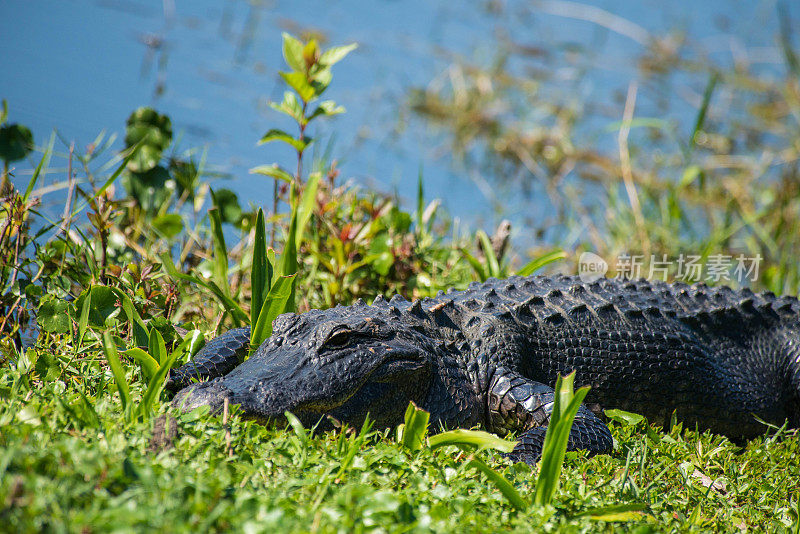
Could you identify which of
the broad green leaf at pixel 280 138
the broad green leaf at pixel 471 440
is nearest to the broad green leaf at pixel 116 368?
the broad green leaf at pixel 471 440

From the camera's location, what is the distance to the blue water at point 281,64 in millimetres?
5566

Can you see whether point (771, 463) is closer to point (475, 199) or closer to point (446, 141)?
point (475, 199)

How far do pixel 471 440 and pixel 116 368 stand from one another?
48.0 inches

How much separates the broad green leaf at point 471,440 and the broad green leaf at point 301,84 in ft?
7.18

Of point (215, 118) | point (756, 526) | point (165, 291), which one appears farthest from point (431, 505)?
point (215, 118)

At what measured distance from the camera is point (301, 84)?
3.67 m

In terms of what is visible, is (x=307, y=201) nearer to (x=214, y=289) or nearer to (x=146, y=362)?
(x=214, y=289)

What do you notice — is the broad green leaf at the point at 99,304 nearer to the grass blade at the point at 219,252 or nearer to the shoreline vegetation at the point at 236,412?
the shoreline vegetation at the point at 236,412

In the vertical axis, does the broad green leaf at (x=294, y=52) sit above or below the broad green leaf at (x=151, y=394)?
above

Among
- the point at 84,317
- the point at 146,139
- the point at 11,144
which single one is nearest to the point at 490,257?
→ the point at 146,139

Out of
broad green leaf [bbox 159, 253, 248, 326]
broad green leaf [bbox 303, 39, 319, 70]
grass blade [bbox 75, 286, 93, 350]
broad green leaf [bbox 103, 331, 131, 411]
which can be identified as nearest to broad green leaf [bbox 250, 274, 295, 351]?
broad green leaf [bbox 159, 253, 248, 326]

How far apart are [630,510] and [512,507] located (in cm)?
38

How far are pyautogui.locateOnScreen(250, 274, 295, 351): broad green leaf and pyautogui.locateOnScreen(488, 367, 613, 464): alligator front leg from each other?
104cm

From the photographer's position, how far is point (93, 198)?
322 cm
